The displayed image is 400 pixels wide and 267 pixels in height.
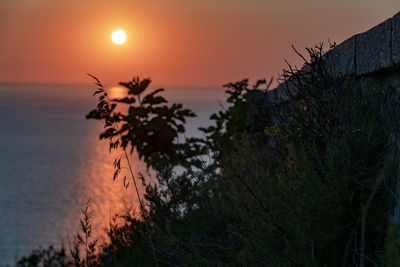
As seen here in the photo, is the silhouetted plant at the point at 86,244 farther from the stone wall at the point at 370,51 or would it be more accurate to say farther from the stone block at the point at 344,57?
the stone block at the point at 344,57

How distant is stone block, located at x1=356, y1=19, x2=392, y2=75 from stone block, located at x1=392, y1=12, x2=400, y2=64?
46mm

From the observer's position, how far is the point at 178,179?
5.26m

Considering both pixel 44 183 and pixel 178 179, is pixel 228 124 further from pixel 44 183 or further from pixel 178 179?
pixel 44 183

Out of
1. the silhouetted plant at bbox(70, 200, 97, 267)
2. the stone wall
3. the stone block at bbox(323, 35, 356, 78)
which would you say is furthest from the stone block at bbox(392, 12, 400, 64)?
the silhouetted plant at bbox(70, 200, 97, 267)

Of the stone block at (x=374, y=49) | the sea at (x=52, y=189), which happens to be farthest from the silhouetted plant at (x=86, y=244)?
the sea at (x=52, y=189)

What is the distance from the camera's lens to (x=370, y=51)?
3623 millimetres

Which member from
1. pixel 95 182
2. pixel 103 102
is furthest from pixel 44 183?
pixel 103 102

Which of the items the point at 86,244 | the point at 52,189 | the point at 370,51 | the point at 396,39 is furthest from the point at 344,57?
the point at 52,189

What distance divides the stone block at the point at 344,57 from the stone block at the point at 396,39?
53 centimetres

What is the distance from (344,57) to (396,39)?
2.64ft

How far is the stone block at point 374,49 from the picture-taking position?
335 centimetres

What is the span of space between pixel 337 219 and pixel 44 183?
188ft

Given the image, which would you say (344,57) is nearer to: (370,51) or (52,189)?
A: (370,51)

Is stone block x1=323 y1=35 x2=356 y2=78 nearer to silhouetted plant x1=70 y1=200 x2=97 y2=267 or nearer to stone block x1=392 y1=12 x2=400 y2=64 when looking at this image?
stone block x1=392 y1=12 x2=400 y2=64
